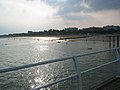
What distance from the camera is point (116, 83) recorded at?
670cm

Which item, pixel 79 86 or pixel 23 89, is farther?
pixel 23 89

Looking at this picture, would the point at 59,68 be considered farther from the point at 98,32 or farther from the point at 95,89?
the point at 98,32

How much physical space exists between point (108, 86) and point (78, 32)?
178923 millimetres

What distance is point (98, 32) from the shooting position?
163m

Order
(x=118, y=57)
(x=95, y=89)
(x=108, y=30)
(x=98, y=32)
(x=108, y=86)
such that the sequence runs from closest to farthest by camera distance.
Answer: (x=95, y=89)
(x=108, y=86)
(x=118, y=57)
(x=108, y=30)
(x=98, y=32)

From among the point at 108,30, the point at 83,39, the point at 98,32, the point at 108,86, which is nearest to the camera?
the point at 108,86

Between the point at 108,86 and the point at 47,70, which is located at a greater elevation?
the point at 108,86

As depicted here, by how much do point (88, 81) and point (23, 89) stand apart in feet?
49.7

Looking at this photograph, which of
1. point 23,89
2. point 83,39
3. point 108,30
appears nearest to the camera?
point 23,89

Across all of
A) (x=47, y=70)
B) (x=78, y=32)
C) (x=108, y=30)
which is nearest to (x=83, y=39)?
(x=78, y=32)

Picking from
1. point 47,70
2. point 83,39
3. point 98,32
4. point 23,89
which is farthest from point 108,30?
point 23,89

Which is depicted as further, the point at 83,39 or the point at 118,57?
the point at 83,39

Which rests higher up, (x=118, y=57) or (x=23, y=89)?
(x=118, y=57)

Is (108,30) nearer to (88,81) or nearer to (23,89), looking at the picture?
(23,89)
